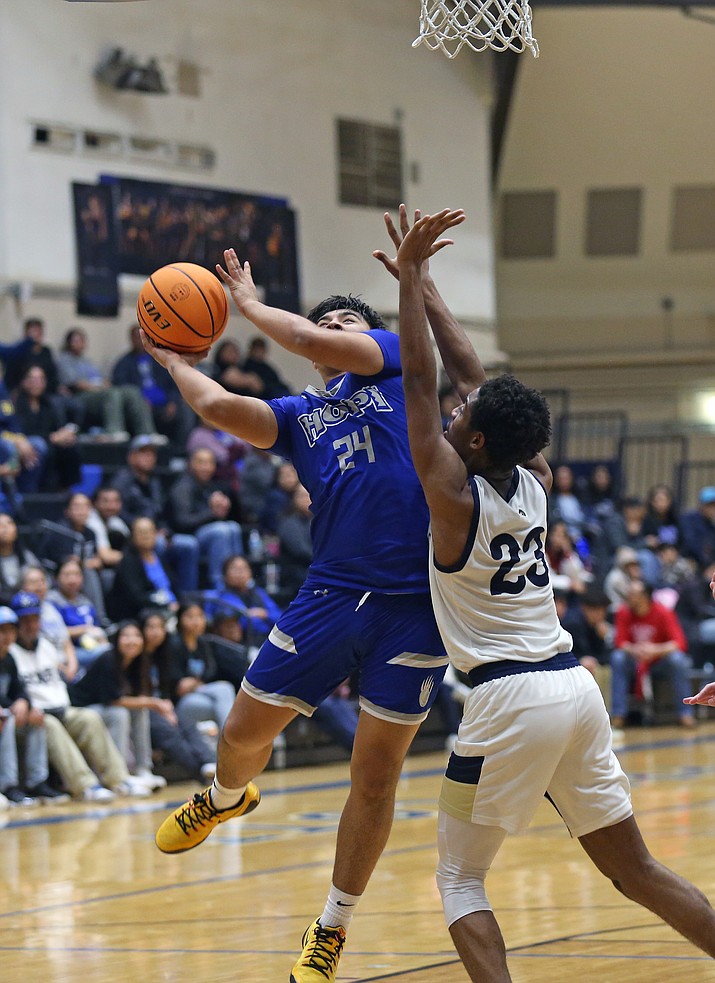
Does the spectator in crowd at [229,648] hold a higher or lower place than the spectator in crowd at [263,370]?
lower

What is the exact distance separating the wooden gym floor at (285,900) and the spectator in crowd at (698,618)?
19.2 feet

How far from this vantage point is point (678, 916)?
3.83m

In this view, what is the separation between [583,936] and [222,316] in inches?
98.5

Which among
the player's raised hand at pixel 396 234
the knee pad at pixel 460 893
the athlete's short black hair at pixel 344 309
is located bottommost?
the knee pad at pixel 460 893

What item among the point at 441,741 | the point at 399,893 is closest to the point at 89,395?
the point at 441,741

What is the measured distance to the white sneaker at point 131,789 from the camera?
394 inches

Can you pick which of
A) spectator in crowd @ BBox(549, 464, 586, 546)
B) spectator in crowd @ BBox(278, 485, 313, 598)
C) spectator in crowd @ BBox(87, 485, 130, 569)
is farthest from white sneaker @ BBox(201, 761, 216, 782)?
spectator in crowd @ BBox(549, 464, 586, 546)

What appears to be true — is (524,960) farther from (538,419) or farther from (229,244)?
(229,244)

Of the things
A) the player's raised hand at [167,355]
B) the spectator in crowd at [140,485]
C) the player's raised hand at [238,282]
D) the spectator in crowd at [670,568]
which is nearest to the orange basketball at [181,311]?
the player's raised hand at [167,355]

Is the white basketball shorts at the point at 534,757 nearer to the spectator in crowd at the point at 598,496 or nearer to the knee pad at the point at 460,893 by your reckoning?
the knee pad at the point at 460,893

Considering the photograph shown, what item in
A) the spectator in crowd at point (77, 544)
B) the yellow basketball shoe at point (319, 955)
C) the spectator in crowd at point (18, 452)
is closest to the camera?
the yellow basketball shoe at point (319, 955)

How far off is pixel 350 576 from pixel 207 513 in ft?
28.6

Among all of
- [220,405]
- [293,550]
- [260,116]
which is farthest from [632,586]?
[220,405]

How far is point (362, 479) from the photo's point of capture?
4562 millimetres
